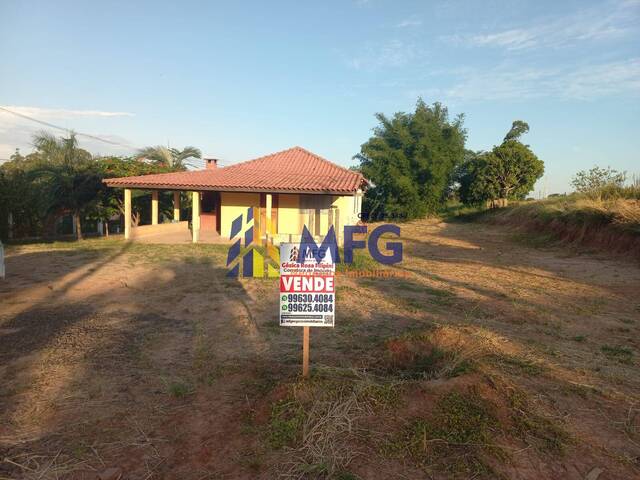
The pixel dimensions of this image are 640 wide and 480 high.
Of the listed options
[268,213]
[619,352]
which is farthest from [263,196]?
[619,352]

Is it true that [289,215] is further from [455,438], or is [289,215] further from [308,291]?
[455,438]

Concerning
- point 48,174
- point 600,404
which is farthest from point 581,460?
point 48,174

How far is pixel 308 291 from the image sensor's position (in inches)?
158

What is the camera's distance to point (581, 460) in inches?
114

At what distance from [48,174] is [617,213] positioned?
21.4 meters

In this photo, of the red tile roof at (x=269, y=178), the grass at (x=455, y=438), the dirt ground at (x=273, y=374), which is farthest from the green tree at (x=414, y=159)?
the grass at (x=455, y=438)

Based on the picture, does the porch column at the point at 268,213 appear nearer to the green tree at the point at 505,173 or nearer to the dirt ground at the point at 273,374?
the dirt ground at the point at 273,374

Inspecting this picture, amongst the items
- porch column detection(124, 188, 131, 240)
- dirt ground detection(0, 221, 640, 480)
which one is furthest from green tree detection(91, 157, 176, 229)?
dirt ground detection(0, 221, 640, 480)

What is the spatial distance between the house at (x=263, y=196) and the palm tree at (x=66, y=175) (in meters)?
2.26

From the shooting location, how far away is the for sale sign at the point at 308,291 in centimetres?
397

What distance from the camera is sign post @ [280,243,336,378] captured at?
397cm

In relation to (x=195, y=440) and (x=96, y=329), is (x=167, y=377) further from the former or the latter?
(x=96, y=329)

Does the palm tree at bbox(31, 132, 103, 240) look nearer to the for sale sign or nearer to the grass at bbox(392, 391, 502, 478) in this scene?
the for sale sign

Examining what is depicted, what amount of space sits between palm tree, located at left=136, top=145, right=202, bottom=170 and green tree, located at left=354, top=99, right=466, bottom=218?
1382cm
